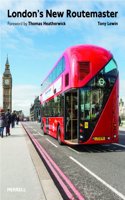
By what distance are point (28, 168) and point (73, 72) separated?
5552 millimetres

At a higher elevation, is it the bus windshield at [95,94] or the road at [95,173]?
the bus windshield at [95,94]

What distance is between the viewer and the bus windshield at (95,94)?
47.9ft

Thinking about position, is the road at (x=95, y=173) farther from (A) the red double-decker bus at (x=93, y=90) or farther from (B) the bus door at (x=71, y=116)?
(B) the bus door at (x=71, y=116)

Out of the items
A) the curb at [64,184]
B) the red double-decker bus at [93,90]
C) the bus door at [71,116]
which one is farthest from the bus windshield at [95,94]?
the curb at [64,184]

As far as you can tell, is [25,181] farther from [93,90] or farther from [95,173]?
[93,90]

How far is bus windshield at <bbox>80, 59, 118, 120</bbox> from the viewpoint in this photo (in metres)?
14.6

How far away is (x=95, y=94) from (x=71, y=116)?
1.92 meters

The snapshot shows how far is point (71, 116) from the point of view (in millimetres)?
16172

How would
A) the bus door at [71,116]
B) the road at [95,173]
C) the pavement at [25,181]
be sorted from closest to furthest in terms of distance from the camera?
1. the pavement at [25,181]
2. the road at [95,173]
3. the bus door at [71,116]

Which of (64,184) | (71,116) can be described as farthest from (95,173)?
(71,116)

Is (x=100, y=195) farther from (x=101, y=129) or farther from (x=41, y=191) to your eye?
(x=101, y=129)

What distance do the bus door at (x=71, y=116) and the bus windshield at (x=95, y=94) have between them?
1479 millimetres

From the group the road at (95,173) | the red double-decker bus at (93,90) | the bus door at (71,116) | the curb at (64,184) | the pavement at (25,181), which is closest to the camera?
the pavement at (25,181)

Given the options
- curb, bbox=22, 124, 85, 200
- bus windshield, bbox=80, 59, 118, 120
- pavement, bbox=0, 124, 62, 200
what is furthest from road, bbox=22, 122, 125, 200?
bus windshield, bbox=80, 59, 118, 120
